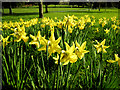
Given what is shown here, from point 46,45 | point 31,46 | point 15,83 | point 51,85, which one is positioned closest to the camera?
point 46,45

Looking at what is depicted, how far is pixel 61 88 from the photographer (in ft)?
3.84

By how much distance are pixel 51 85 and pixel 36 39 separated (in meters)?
0.48

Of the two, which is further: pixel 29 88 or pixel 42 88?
pixel 29 88

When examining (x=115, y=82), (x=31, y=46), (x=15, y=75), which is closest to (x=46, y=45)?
(x=15, y=75)

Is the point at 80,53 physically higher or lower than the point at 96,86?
higher

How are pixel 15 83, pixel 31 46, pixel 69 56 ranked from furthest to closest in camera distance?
1. pixel 31 46
2. pixel 15 83
3. pixel 69 56

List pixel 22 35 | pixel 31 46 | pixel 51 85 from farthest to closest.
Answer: pixel 31 46, pixel 22 35, pixel 51 85

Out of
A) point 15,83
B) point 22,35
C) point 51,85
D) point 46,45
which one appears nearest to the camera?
point 46,45

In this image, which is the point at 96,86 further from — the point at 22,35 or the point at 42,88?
the point at 22,35

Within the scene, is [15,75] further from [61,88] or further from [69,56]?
[69,56]

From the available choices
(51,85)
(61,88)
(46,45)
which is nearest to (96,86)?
(61,88)

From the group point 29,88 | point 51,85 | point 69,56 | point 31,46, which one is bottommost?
point 29,88

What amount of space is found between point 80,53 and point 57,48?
0.20 meters

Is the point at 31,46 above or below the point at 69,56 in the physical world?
below
